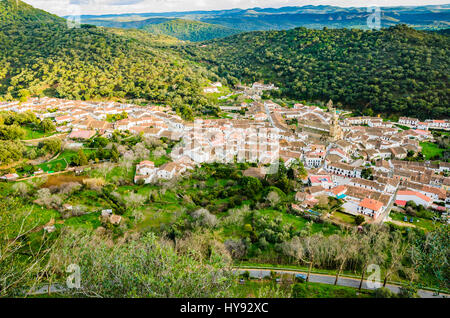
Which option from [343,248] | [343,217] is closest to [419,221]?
[343,217]

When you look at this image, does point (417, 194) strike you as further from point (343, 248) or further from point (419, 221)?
point (343, 248)

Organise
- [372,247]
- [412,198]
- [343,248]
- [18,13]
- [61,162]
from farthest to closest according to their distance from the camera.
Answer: [18,13], [61,162], [412,198], [372,247], [343,248]

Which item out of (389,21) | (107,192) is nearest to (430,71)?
(107,192)

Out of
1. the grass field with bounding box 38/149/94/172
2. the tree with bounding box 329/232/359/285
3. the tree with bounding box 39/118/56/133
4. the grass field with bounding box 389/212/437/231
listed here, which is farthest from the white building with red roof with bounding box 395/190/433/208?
the tree with bounding box 39/118/56/133

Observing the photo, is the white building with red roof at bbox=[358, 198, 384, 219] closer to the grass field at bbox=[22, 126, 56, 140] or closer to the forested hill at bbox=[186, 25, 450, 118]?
the forested hill at bbox=[186, 25, 450, 118]

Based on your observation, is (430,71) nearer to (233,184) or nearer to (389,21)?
(233,184)

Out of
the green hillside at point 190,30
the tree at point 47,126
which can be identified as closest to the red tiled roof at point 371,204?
the tree at point 47,126
